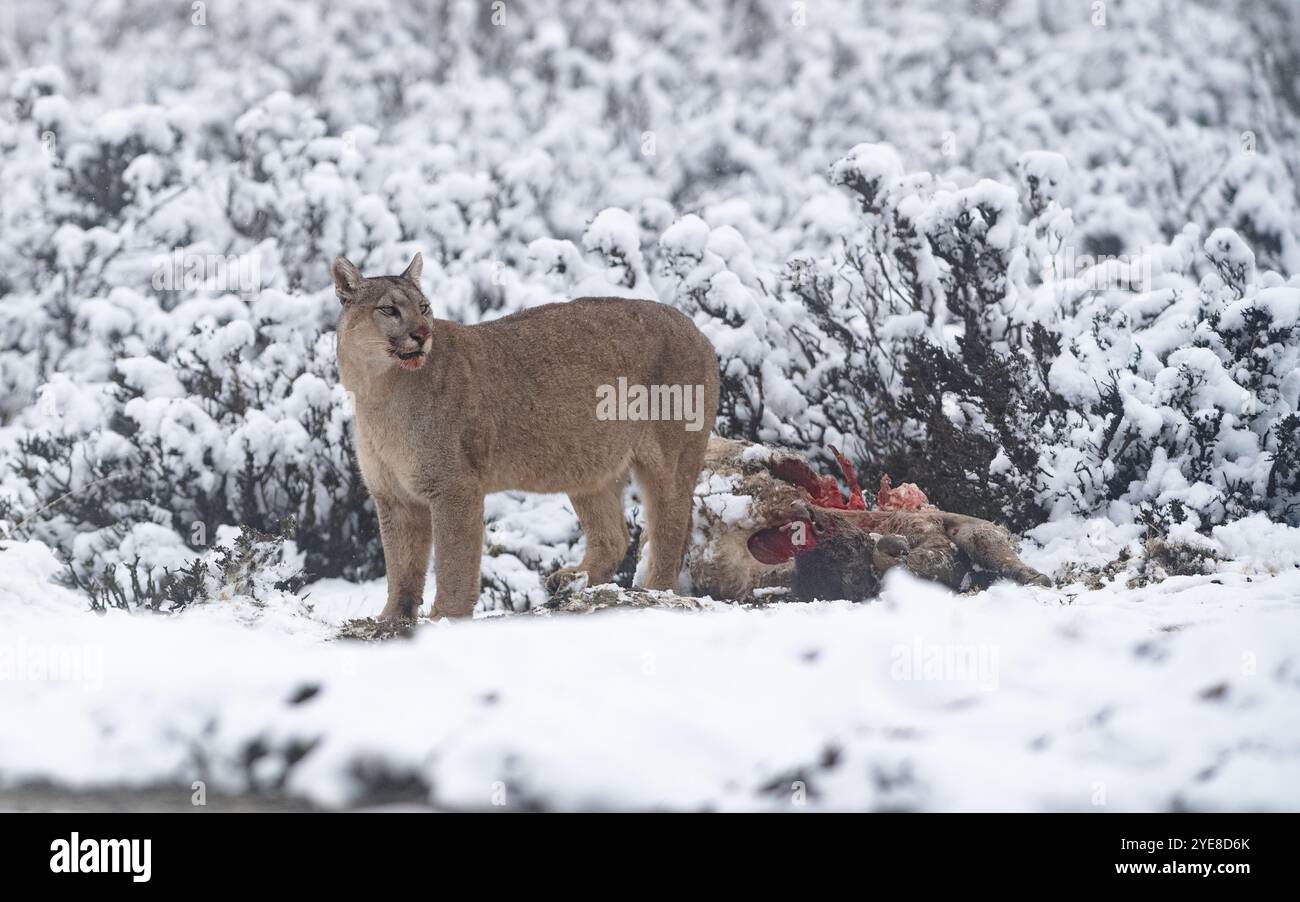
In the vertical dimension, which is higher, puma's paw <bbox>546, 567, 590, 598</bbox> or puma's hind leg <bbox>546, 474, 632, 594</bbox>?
puma's hind leg <bbox>546, 474, 632, 594</bbox>

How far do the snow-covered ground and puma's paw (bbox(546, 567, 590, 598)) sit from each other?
169 centimetres

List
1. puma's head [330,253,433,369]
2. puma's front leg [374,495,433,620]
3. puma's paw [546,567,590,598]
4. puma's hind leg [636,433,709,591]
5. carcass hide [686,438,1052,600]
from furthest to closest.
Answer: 1. puma's hind leg [636,433,709,591]
2. carcass hide [686,438,1052,600]
3. puma's paw [546,567,590,598]
4. puma's front leg [374,495,433,620]
5. puma's head [330,253,433,369]

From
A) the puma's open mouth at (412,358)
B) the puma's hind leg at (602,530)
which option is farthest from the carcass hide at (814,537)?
the puma's open mouth at (412,358)

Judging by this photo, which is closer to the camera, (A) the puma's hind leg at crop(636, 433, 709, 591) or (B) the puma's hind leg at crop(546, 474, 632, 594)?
(A) the puma's hind leg at crop(636, 433, 709, 591)

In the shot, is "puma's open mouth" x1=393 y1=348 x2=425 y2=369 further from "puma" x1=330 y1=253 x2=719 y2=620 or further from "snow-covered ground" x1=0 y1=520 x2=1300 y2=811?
"snow-covered ground" x1=0 y1=520 x2=1300 y2=811

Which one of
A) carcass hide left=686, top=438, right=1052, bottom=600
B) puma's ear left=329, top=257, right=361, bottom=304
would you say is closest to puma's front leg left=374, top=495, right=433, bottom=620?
puma's ear left=329, top=257, right=361, bottom=304

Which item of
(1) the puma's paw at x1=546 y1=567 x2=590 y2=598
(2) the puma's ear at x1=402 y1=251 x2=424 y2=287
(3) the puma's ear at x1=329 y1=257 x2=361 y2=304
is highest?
(2) the puma's ear at x1=402 y1=251 x2=424 y2=287

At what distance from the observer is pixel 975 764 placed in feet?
10.5

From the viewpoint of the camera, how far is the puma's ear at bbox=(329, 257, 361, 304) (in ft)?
17.9

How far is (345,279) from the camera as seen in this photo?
5.51 meters

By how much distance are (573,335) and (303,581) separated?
2.05m

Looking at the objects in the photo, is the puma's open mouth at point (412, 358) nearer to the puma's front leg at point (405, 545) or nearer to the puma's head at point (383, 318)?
the puma's head at point (383, 318)

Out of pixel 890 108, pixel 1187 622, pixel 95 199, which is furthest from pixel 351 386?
pixel 890 108

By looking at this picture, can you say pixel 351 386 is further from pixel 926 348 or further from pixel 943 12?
pixel 943 12
